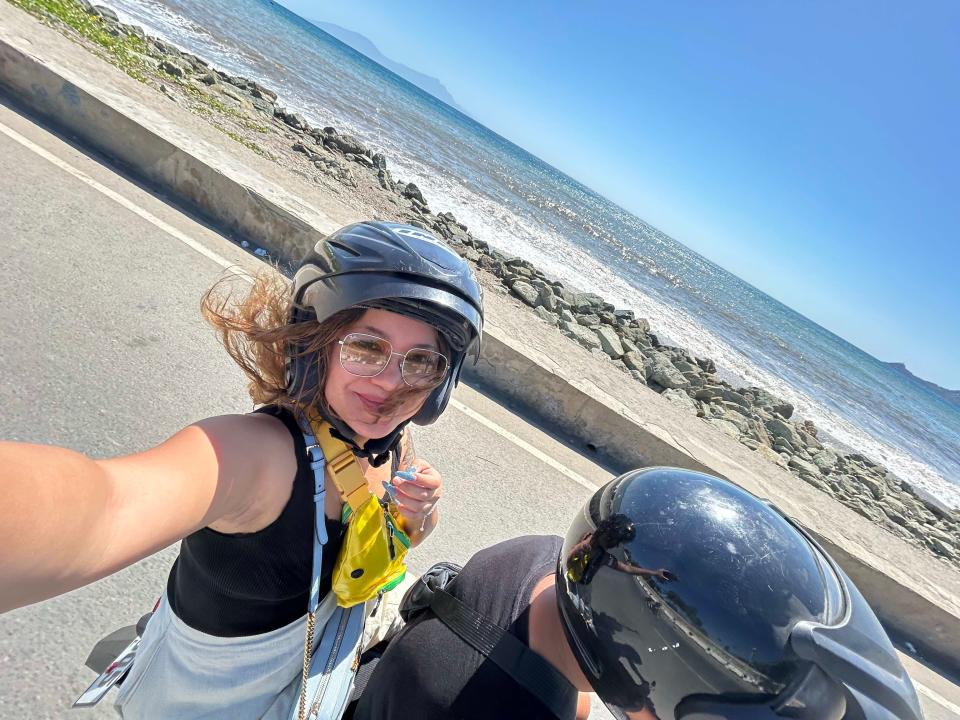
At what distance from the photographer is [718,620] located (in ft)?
3.92

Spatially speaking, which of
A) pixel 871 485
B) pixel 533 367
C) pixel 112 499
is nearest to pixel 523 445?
pixel 533 367

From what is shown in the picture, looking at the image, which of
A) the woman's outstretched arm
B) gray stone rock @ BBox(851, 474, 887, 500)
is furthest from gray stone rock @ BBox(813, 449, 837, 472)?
the woman's outstretched arm

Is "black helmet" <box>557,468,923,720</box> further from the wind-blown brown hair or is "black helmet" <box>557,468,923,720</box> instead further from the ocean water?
the ocean water

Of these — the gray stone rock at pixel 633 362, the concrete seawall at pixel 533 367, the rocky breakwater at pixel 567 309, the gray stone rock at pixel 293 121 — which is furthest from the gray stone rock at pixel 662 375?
the gray stone rock at pixel 293 121

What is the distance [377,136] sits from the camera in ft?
79.0

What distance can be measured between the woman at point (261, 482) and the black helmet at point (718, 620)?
0.52m

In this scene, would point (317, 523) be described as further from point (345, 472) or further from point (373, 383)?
point (373, 383)

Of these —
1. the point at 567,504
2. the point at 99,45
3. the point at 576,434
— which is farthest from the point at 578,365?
the point at 99,45

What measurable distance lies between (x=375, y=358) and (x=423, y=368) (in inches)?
6.2

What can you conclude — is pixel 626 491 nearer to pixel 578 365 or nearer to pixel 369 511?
pixel 369 511

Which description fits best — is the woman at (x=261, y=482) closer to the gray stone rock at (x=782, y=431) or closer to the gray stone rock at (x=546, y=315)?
the gray stone rock at (x=546, y=315)

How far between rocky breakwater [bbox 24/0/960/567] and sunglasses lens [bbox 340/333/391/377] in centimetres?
668

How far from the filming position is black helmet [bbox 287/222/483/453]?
5.02ft

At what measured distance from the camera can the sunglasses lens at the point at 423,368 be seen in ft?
5.30
